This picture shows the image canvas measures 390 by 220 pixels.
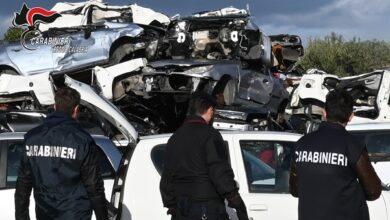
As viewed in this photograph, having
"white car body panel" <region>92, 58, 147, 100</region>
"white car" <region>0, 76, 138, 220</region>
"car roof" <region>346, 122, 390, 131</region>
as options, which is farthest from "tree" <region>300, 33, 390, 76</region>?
"white car" <region>0, 76, 138, 220</region>

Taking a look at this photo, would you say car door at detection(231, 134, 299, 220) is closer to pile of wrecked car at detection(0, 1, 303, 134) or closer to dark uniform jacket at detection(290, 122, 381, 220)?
dark uniform jacket at detection(290, 122, 381, 220)

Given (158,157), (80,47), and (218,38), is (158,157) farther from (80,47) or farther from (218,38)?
(218,38)

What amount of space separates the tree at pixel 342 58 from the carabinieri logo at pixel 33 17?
94.3 ft

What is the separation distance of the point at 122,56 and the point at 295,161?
9566 millimetres

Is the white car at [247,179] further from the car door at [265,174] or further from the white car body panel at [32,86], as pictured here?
→ the white car body panel at [32,86]

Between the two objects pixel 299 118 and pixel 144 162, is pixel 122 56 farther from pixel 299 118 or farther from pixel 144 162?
pixel 144 162

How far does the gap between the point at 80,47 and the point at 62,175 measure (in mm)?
9028

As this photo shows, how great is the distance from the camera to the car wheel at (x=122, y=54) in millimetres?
13438

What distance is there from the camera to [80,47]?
13.2 meters

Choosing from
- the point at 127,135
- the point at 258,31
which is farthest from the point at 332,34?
the point at 127,135

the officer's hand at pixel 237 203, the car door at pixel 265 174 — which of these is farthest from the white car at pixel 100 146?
the officer's hand at pixel 237 203

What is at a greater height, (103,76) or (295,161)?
(295,161)

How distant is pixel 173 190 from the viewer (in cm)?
470

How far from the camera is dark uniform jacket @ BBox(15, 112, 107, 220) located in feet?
14.5
